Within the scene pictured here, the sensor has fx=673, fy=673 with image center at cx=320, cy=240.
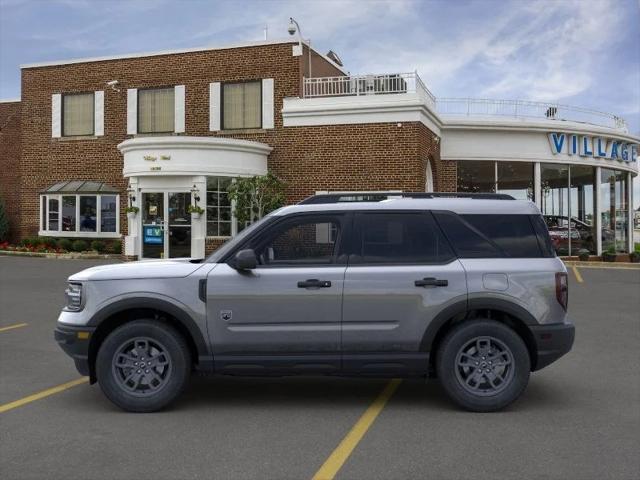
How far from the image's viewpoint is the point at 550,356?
19.1 ft

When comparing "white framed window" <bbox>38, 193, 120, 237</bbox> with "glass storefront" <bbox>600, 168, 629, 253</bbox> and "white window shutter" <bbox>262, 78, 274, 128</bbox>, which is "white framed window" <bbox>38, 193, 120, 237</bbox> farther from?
"glass storefront" <bbox>600, 168, 629, 253</bbox>

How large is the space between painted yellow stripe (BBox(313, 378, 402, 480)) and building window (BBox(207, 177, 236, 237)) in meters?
15.6

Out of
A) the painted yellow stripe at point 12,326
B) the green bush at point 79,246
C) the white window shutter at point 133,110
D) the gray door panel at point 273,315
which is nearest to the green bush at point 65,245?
the green bush at point 79,246

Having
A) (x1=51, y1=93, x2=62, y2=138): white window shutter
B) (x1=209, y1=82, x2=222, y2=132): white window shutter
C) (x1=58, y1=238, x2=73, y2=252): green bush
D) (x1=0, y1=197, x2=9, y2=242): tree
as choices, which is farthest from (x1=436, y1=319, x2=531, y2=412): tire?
(x1=0, y1=197, x2=9, y2=242): tree

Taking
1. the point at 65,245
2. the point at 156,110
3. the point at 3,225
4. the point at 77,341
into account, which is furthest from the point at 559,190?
the point at 77,341

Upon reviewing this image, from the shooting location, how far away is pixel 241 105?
2378cm

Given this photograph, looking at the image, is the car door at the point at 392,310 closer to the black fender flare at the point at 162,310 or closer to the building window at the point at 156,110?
the black fender flare at the point at 162,310

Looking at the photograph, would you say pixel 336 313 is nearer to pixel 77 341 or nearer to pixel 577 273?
pixel 77 341

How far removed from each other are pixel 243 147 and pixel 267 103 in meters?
2.30

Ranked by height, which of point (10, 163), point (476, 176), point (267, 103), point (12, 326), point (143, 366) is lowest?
point (12, 326)

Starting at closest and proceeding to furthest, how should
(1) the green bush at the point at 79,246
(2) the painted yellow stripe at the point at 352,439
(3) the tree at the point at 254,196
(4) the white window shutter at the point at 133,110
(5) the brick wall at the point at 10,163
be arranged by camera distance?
(2) the painted yellow stripe at the point at 352,439 → (3) the tree at the point at 254,196 → (1) the green bush at the point at 79,246 → (4) the white window shutter at the point at 133,110 → (5) the brick wall at the point at 10,163

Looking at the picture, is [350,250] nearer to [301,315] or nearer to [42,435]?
[301,315]

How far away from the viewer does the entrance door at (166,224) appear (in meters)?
21.6

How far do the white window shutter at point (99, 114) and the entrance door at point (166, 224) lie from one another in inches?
209
